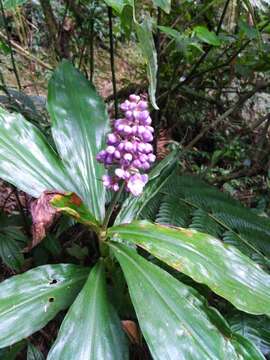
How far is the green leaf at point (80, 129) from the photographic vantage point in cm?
117

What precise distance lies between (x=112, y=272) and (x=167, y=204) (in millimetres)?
394

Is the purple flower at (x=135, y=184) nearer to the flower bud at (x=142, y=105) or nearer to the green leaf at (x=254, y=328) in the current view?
the flower bud at (x=142, y=105)

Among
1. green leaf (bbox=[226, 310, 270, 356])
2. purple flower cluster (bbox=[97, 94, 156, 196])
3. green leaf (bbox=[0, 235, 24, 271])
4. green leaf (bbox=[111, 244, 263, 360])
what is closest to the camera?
green leaf (bbox=[111, 244, 263, 360])

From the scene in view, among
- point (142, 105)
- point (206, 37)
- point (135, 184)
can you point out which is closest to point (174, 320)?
point (135, 184)

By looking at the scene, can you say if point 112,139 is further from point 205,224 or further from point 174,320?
point 205,224

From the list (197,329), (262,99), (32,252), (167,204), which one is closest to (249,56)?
(262,99)

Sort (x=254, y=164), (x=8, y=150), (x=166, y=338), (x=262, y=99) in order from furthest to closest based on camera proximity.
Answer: (x=262, y=99) → (x=254, y=164) → (x=8, y=150) → (x=166, y=338)

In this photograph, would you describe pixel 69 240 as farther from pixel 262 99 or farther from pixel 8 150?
pixel 262 99

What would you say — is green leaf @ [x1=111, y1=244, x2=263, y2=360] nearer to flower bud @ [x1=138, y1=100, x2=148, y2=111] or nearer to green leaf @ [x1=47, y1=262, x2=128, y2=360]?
green leaf @ [x1=47, y1=262, x2=128, y2=360]

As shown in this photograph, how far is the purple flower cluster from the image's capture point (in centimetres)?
97

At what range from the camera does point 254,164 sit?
227 cm

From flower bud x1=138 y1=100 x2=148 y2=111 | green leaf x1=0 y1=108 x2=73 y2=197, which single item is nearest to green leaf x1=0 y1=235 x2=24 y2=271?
green leaf x1=0 y1=108 x2=73 y2=197

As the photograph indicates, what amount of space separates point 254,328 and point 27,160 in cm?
69

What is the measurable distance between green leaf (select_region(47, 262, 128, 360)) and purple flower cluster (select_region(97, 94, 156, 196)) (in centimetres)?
24
